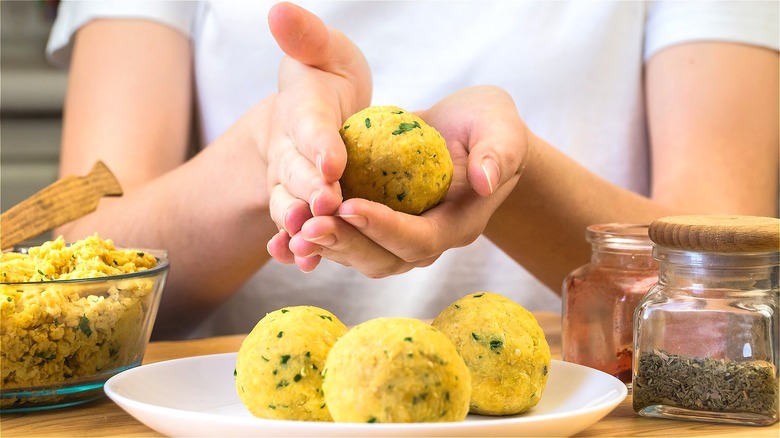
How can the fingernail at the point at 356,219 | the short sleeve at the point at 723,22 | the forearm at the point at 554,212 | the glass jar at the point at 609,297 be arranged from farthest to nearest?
the short sleeve at the point at 723,22
the forearm at the point at 554,212
the glass jar at the point at 609,297
the fingernail at the point at 356,219

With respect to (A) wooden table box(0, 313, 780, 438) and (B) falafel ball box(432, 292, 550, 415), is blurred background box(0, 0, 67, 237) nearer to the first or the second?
(A) wooden table box(0, 313, 780, 438)

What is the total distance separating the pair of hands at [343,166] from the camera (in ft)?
2.37

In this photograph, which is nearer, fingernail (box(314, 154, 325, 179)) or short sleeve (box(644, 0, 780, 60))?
fingernail (box(314, 154, 325, 179))

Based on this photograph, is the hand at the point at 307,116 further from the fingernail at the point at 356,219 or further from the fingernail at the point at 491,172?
the fingernail at the point at 491,172

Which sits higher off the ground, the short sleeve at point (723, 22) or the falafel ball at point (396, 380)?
the short sleeve at point (723, 22)

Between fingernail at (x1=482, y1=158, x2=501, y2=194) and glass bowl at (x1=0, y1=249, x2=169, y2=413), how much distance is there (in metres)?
0.36

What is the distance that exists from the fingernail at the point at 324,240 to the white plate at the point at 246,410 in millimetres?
158

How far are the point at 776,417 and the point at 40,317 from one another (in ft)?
2.21

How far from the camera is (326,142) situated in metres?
0.74

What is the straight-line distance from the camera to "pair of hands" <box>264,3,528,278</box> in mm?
722

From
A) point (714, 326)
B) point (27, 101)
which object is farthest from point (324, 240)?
point (27, 101)

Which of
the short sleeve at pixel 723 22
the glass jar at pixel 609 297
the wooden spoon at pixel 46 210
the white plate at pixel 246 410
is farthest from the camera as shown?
the short sleeve at pixel 723 22

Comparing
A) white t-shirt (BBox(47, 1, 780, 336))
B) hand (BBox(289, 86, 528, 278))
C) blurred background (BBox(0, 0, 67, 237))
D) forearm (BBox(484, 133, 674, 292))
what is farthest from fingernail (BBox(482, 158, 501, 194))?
blurred background (BBox(0, 0, 67, 237))

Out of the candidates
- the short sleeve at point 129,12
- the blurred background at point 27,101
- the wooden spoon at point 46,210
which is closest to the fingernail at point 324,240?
the wooden spoon at point 46,210
